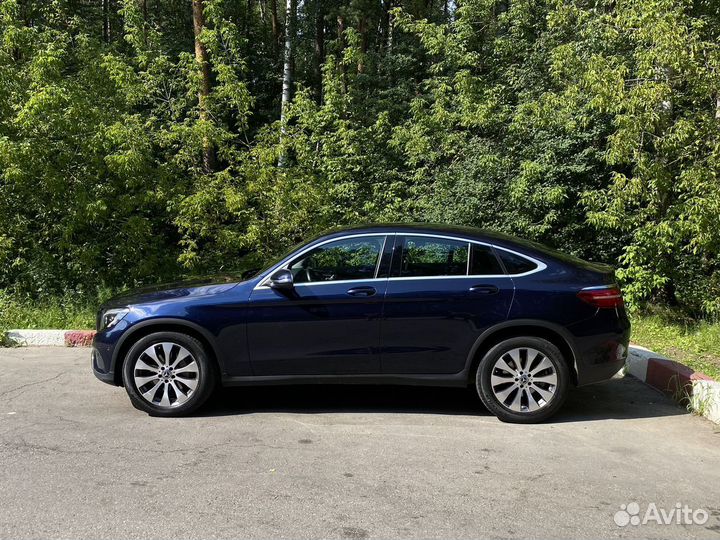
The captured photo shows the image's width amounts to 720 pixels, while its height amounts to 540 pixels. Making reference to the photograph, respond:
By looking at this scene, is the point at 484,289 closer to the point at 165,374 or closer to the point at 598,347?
the point at 598,347

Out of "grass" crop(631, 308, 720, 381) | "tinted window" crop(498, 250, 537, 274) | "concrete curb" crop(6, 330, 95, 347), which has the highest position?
"tinted window" crop(498, 250, 537, 274)

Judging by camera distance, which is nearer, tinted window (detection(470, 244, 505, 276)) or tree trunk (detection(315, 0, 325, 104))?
tinted window (detection(470, 244, 505, 276))

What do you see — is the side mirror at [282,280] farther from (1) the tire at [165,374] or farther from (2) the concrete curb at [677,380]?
(2) the concrete curb at [677,380]

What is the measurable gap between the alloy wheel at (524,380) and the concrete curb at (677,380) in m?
1.45

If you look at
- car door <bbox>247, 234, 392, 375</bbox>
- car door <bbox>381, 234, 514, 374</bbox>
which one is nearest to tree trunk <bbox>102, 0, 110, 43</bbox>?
car door <bbox>247, 234, 392, 375</bbox>

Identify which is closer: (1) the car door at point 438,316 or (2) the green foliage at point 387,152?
(1) the car door at point 438,316

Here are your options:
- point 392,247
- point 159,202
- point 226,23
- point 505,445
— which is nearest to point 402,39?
point 226,23

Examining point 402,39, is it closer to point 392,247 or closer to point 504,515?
point 392,247

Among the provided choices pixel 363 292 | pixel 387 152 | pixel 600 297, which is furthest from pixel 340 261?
pixel 387 152

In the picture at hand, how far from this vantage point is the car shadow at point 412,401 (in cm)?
559

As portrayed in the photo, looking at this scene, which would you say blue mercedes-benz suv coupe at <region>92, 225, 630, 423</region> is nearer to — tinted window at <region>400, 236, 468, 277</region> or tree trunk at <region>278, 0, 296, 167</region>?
tinted window at <region>400, 236, 468, 277</region>

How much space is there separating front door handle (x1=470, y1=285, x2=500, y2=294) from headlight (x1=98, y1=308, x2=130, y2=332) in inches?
117

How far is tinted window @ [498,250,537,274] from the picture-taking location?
5.33 m

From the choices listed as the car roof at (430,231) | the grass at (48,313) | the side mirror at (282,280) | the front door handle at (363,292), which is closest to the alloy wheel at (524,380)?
the car roof at (430,231)
